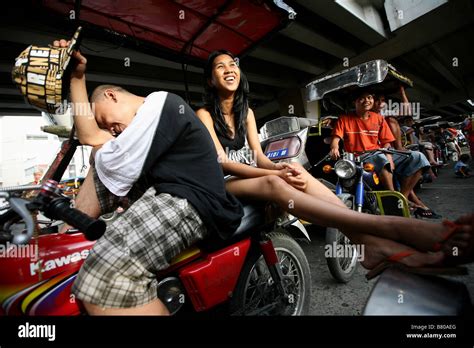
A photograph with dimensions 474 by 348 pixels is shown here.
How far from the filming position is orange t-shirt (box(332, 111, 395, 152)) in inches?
143

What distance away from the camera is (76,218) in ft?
2.65

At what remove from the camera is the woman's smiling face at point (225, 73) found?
7.05ft

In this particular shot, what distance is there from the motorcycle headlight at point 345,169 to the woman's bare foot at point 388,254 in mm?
1497

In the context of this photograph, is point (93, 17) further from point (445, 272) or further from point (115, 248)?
point (445, 272)

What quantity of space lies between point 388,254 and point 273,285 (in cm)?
80

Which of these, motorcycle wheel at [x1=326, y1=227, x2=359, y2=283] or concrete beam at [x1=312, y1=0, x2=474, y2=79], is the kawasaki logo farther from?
concrete beam at [x1=312, y1=0, x2=474, y2=79]

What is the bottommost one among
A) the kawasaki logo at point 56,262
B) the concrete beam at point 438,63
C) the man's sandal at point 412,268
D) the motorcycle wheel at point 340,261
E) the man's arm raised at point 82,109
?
the motorcycle wheel at point 340,261

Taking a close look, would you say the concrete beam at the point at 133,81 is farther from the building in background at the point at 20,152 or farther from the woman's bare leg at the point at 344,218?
the building in background at the point at 20,152

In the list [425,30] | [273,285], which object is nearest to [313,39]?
[425,30]

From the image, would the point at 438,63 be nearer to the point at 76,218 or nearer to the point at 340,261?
the point at 340,261

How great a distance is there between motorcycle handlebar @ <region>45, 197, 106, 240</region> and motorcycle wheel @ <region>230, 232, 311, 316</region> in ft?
3.23

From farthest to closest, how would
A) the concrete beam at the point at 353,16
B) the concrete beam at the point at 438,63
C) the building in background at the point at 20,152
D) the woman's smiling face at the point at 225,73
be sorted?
the building in background at the point at 20,152, the concrete beam at the point at 438,63, the concrete beam at the point at 353,16, the woman's smiling face at the point at 225,73

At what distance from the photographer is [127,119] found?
4.49ft

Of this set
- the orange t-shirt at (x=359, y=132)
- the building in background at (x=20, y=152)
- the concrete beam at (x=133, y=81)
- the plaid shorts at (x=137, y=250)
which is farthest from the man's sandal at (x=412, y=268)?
the building in background at (x=20, y=152)
